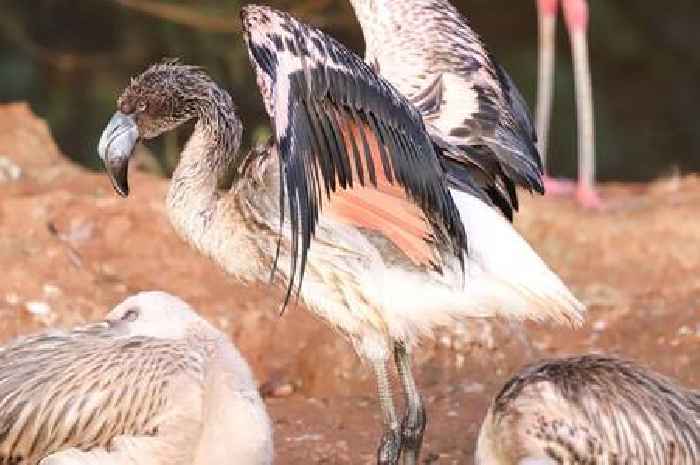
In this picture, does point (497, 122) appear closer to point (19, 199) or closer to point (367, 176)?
point (367, 176)

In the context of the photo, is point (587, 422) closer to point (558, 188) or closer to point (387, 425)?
point (387, 425)

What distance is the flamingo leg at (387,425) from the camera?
496 centimetres

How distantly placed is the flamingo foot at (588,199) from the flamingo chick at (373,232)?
247cm

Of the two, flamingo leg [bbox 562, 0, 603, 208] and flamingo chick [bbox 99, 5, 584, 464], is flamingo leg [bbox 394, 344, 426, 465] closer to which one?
flamingo chick [bbox 99, 5, 584, 464]

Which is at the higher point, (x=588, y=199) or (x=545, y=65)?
(x=545, y=65)

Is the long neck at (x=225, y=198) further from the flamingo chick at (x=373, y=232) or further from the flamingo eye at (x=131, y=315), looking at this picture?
the flamingo eye at (x=131, y=315)

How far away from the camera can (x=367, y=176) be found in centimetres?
473

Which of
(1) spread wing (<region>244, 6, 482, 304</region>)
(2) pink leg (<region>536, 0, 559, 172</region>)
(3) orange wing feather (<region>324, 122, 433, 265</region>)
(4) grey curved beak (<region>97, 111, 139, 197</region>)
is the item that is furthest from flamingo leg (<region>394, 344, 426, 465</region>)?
(2) pink leg (<region>536, 0, 559, 172</region>)

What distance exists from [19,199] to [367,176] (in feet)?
7.62

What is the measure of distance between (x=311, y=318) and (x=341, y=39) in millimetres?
4545

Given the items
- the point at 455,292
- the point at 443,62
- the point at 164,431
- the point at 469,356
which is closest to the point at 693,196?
the point at 469,356

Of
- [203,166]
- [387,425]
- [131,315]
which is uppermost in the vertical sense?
[203,166]

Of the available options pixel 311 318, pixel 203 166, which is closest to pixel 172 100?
pixel 203 166

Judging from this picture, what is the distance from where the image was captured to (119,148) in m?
4.83
